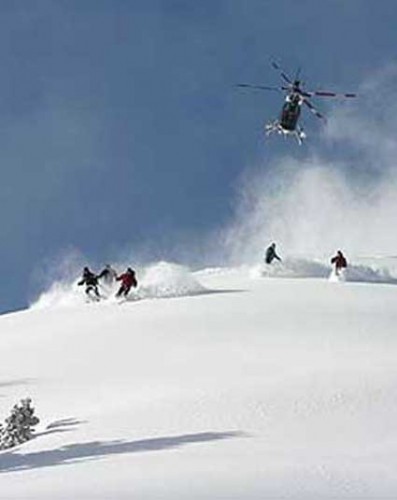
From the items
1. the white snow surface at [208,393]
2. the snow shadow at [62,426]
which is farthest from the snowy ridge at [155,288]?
the snow shadow at [62,426]

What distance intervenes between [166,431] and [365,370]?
5017mm

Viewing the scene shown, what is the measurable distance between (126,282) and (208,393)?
57.4 ft

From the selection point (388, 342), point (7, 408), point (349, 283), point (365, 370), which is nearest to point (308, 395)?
point (365, 370)

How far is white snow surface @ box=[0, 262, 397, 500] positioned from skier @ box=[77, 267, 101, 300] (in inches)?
65.4

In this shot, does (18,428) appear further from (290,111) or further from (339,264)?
(339,264)

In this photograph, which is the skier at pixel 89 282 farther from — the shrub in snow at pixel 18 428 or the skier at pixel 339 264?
the shrub in snow at pixel 18 428

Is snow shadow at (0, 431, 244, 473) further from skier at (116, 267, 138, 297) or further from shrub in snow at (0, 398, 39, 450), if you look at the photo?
skier at (116, 267, 138, 297)

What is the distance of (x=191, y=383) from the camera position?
20703 mm

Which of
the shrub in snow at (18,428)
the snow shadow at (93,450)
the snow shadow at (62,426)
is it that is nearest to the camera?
the snow shadow at (93,450)

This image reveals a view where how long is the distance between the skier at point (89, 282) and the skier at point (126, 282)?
1901 millimetres

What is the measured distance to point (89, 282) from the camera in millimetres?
38375

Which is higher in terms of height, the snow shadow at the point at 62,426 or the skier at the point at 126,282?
the skier at the point at 126,282

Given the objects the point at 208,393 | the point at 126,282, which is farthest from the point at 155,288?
the point at 208,393

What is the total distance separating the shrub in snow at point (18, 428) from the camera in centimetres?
1759
